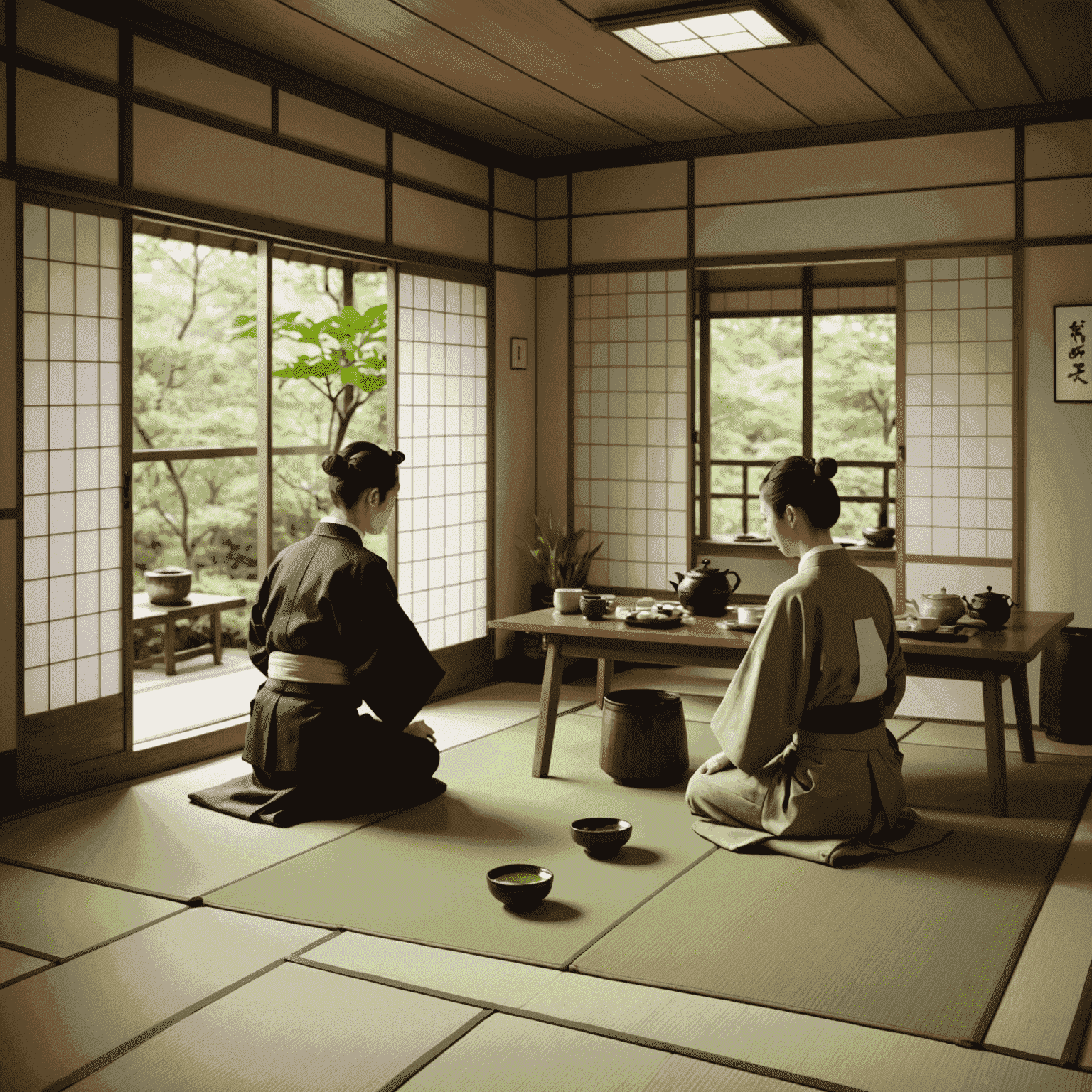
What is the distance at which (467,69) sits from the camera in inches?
201

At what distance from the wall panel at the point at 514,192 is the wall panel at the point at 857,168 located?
40.4 inches

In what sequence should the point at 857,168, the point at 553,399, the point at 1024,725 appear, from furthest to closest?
the point at 553,399 < the point at 857,168 < the point at 1024,725

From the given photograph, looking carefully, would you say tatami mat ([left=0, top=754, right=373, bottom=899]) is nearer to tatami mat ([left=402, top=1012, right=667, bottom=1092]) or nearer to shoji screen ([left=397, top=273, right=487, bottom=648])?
tatami mat ([left=402, top=1012, right=667, bottom=1092])

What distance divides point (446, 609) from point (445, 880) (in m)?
3.05

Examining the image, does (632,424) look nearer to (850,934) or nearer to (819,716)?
(819,716)

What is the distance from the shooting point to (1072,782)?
14.8ft

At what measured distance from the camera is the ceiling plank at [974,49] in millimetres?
4379

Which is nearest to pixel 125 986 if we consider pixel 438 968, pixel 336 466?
pixel 438 968

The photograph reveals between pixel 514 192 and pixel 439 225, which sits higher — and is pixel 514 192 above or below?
above

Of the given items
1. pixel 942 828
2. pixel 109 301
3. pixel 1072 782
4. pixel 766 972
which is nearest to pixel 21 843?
pixel 109 301

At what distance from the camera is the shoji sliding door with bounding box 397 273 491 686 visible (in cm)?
605

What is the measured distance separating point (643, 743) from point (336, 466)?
4.93 ft

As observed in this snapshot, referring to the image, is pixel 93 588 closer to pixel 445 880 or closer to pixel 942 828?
pixel 445 880

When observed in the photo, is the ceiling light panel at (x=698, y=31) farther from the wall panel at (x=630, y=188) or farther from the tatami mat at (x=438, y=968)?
the tatami mat at (x=438, y=968)
